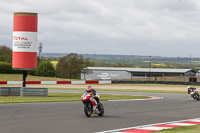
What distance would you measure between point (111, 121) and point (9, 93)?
20.2 meters

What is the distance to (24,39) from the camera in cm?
3341

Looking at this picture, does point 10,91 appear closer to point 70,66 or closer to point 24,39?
point 24,39

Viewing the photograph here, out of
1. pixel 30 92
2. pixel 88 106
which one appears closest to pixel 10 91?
pixel 30 92

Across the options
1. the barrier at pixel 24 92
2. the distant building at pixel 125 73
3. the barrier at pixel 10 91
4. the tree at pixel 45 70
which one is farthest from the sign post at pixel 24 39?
the distant building at pixel 125 73

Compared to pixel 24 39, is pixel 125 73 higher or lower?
lower

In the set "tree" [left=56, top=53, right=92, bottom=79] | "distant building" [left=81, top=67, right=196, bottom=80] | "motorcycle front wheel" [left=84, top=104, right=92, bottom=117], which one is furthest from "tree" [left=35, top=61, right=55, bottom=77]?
"motorcycle front wheel" [left=84, top=104, right=92, bottom=117]

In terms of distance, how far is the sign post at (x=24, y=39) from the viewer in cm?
3325

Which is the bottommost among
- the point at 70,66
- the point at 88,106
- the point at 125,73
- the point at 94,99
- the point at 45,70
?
the point at 88,106

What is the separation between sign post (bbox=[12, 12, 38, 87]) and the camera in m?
33.2

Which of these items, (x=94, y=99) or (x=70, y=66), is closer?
(x=94, y=99)

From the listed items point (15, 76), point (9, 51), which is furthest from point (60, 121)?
point (9, 51)

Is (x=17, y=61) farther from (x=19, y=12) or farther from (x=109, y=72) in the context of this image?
(x=109, y=72)

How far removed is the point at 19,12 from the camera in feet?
109

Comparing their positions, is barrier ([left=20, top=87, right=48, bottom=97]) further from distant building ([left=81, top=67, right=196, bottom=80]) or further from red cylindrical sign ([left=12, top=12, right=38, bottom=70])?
distant building ([left=81, top=67, right=196, bottom=80])
